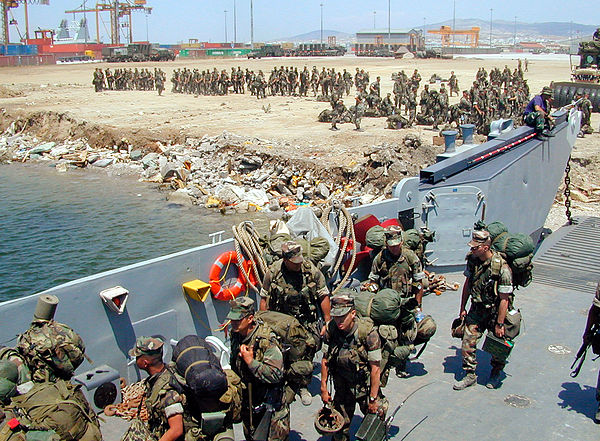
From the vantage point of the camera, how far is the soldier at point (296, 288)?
4328mm

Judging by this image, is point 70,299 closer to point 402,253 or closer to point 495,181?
point 402,253

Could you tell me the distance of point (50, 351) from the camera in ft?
11.1

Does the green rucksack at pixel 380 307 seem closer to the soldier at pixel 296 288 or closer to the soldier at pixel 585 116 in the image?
the soldier at pixel 296 288

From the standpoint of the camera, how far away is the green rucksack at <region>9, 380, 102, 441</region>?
3.04 m

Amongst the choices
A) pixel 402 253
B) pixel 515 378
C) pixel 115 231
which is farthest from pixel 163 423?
pixel 115 231

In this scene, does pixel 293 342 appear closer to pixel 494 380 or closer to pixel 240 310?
pixel 240 310

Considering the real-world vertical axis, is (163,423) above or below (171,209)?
above

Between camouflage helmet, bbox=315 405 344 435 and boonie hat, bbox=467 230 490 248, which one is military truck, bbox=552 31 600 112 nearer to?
boonie hat, bbox=467 230 490 248

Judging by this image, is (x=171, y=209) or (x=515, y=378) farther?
(x=171, y=209)

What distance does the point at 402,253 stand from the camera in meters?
4.89

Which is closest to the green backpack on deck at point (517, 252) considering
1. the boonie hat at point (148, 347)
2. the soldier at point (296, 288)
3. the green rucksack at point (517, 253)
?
the green rucksack at point (517, 253)

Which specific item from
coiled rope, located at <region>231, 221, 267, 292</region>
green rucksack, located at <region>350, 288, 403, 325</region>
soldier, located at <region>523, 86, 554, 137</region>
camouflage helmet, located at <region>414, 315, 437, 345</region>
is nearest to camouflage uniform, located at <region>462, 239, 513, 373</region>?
camouflage helmet, located at <region>414, 315, 437, 345</region>

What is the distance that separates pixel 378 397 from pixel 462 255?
357cm

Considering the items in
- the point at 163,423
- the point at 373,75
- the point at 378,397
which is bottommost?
the point at 378,397
